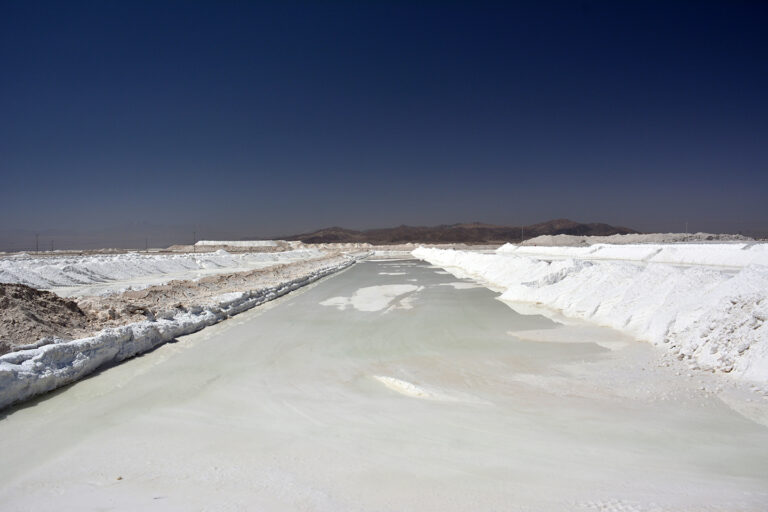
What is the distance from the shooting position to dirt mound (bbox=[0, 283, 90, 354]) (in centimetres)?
611

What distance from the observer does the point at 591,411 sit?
425 cm

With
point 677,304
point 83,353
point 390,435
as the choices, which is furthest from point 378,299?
point 390,435

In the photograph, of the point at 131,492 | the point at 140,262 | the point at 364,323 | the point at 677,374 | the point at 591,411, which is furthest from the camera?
the point at 140,262

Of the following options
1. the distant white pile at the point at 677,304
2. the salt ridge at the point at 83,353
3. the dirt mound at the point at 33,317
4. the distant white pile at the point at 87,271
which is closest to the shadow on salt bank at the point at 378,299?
the distant white pile at the point at 677,304

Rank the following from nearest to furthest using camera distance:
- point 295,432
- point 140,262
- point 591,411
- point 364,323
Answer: point 295,432 → point 591,411 → point 364,323 → point 140,262

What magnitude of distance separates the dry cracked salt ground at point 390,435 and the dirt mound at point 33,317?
4.07 ft

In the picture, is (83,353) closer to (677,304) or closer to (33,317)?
(33,317)

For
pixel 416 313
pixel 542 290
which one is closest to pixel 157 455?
pixel 416 313

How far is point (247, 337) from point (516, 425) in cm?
558

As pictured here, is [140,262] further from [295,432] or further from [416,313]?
[295,432]

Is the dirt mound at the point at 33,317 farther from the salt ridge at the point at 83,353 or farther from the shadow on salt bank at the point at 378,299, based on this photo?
the shadow on salt bank at the point at 378,299

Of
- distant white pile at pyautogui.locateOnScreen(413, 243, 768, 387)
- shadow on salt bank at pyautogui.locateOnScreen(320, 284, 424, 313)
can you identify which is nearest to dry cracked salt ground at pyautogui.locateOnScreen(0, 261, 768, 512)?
distant white pile at pyautogui.locateOnScreen(413, 243, 768, 387)

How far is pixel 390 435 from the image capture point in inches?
146

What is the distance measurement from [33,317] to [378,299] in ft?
27.4
